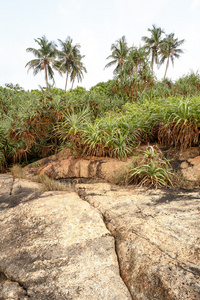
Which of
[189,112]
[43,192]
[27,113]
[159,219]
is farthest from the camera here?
[27,113]

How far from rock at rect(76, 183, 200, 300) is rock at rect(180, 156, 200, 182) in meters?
0.52

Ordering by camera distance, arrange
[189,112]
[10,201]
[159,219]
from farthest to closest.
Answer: [189,112], [10,201], [159,219]

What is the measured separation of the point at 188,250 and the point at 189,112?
8.58ft

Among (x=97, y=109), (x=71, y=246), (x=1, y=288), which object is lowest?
(x=1, y=288)

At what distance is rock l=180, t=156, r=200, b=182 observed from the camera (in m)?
2.86

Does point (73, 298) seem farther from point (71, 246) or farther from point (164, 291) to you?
point (164, 291)

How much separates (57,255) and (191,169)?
8.05 feet

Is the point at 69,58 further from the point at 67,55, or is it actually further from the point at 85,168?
the point at 85,168

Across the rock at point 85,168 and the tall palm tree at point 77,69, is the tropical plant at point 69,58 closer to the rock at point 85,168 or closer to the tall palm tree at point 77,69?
the tall palm tree at point 77,69

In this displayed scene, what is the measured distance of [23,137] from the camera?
197 inches

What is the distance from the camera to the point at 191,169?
298 cm

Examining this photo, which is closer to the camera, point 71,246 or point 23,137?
point 71,246

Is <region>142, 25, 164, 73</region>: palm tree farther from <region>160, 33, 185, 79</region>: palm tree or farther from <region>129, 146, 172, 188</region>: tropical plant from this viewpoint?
<region>129, 146, 172, 188</region>: tropical plant

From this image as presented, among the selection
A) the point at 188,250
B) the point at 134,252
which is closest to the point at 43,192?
the point at 134,252
